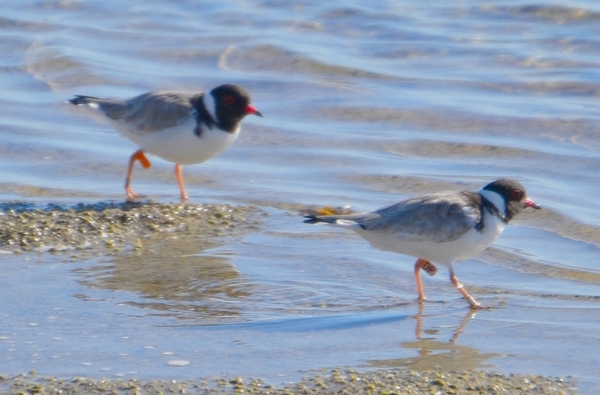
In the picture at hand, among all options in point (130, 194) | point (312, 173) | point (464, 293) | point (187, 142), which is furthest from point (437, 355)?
point (312, 173)

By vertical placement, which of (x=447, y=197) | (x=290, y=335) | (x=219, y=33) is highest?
(x=219, y=33)

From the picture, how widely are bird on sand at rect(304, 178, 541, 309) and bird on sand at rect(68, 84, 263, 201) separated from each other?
88.8 inches

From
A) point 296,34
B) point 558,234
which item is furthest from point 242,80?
point 558,234

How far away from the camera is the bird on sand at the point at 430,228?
6.53 m

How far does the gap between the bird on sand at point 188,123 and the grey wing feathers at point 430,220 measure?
7.86 feet

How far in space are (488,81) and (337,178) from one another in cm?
415

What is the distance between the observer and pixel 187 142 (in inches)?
340

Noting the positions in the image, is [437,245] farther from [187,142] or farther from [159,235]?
[187,142]

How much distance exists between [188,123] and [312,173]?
1530 mm

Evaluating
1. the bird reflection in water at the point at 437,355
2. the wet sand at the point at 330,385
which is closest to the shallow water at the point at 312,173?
the bird reflection in water at the point at 437,355

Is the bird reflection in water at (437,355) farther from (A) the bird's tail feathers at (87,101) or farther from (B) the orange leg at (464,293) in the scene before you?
(A) the bird's tail feathers at (87,101)

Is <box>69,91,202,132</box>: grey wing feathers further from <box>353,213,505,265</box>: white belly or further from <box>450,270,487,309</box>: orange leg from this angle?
<box>450,270,487,309</box>: orange leg

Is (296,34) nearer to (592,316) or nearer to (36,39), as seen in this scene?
(36,39)

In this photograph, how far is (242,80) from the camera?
13.4 meters
